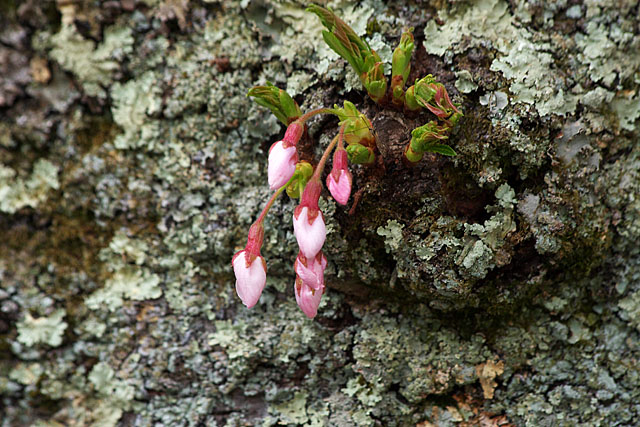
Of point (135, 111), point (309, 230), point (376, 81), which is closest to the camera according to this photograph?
point (309, 230)

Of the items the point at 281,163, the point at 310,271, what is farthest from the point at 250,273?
the point at 281,163

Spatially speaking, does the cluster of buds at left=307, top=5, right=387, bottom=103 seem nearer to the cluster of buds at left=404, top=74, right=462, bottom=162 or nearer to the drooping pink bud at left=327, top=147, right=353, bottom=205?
the cluster of buds at left=404, top=74, right=462, bottom=162

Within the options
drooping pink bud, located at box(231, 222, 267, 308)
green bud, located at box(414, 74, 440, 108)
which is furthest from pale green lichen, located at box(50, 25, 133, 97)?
green bud, located at box(414, 74, 440, 108)

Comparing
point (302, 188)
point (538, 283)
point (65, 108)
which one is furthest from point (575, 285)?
point (65, 108)

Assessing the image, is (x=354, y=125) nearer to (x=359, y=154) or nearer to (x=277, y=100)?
(x=359, y=154)

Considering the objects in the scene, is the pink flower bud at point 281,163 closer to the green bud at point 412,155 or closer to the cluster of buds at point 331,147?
the cluster of buds at point 331,147

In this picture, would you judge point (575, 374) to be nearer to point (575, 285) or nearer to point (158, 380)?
point (575, 285)

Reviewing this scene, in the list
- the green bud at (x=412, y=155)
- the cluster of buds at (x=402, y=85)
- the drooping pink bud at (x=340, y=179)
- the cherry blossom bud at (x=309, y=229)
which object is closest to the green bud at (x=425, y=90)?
the cluster of buds at (x=402, y=85)
